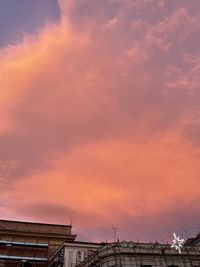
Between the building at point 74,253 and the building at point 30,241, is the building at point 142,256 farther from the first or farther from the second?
the building at point 30,241

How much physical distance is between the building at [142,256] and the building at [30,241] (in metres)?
28.1

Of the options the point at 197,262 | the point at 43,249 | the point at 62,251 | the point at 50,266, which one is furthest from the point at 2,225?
the point at 197,262

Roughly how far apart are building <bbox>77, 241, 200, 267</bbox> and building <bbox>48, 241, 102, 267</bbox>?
12.4 m

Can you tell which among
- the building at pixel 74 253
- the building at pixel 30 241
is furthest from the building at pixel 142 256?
the building at pixel 30 241

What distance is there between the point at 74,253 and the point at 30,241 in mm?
17644

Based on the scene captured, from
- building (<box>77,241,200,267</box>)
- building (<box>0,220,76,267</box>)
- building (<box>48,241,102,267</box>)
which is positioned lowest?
building (<box>77,241,200,267</box>)

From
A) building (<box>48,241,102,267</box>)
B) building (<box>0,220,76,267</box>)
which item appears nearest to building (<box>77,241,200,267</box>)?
building (<box>48,241,102,267</box>)

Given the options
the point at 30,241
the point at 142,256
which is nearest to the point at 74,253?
the point at 30,241

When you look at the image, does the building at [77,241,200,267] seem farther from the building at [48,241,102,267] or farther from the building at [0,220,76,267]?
the building at [0,220,76,267]

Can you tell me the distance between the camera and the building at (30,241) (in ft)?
211

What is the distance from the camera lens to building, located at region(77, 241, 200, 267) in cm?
3716

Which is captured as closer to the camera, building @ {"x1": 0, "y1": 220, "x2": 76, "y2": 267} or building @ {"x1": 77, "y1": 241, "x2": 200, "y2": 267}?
building @ {"x1": 77, "y1": 241, "x2": 200, "y2": 267}

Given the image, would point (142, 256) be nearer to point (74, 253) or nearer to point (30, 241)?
point (74, 253)

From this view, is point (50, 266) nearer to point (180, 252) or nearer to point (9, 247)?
point (9, 247)
